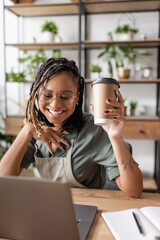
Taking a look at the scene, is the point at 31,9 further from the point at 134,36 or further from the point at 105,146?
the point at 105,146

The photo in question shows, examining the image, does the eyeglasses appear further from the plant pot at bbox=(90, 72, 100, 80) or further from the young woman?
the plant pot at bbox=(90, 72, 100, 80)

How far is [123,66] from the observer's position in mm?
2738

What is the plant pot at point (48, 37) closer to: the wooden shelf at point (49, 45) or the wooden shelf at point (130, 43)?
the wooden shelf at point (49, 45)

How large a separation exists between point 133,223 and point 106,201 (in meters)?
0.21

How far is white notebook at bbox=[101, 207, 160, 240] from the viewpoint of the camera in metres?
0.69

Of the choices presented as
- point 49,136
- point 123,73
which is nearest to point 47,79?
point 49,136

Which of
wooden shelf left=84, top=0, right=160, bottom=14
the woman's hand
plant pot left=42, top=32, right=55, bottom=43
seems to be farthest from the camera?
plant pot left=42, top=32, right=55, bottom=43

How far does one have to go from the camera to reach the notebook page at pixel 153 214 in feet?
2.46

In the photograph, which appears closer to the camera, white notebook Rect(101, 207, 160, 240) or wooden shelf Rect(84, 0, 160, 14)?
white notebook Rect(101, 207, 160, 240)

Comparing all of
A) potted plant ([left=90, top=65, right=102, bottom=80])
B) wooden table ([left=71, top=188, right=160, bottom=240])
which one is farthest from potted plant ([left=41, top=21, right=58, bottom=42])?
wooden table ([left=71, top=188, right=160, bottom=240])

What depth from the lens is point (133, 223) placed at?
75 cm

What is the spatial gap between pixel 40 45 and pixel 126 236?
2489 millimetres

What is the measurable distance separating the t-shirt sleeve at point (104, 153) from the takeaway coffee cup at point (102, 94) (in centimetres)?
28

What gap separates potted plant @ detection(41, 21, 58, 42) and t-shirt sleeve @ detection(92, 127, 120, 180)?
6.51ft
